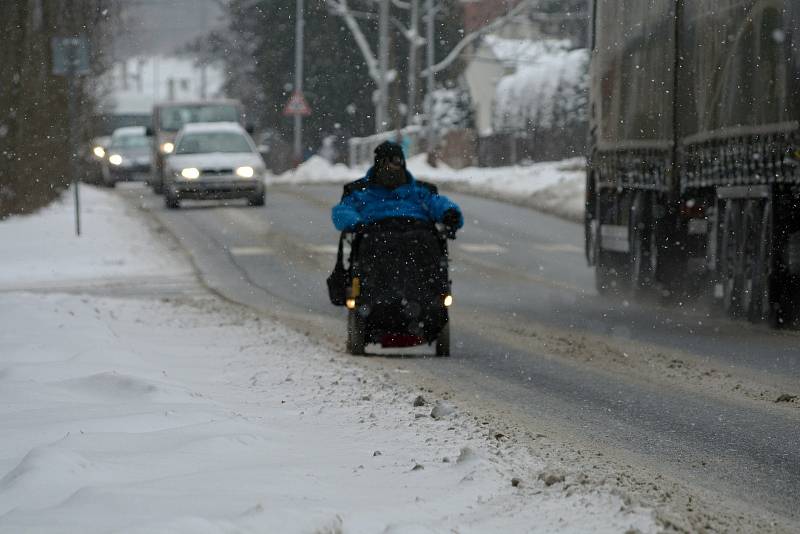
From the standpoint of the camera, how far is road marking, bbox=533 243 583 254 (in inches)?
1028

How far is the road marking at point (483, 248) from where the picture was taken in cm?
2562

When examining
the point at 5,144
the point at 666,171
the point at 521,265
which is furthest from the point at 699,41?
the point at 5,144

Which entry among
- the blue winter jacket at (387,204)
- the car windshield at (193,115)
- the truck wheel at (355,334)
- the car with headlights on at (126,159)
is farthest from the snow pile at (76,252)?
the car with headlights on at (126,159)

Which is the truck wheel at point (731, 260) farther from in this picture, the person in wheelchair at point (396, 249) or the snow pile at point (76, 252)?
the snow pile at point (76, 252)

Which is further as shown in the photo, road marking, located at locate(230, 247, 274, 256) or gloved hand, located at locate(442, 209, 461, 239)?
road marking, located at locate(230, 247, 274, 256)

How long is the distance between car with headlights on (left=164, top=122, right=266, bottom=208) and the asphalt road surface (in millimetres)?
6406

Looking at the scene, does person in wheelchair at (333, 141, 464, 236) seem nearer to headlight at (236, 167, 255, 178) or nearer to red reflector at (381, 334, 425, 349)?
red reflector at (381, 334, 425, 349)

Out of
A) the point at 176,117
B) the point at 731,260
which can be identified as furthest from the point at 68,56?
the point at 176,117

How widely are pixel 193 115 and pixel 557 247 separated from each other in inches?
682

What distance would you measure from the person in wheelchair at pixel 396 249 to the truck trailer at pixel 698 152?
11.3ft

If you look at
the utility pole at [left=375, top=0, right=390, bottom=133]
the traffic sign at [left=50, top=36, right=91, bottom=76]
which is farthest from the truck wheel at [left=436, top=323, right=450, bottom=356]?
the utility pole at [left=375, top=0, right=390, bottom=133]

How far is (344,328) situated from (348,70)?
52.3 m

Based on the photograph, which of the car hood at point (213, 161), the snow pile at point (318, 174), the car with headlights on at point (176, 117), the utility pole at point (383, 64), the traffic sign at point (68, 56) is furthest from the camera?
the utility pole at point (383, 64)

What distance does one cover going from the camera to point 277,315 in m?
15.9
